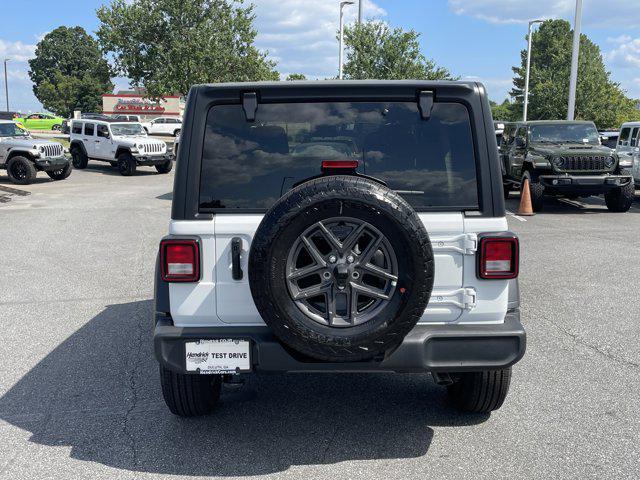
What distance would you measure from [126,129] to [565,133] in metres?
16.2

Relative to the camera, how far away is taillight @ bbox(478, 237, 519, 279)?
350cm

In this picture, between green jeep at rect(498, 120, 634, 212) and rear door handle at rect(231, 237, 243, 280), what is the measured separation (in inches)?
475

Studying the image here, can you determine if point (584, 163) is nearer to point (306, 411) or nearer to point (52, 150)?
point (306, 411)

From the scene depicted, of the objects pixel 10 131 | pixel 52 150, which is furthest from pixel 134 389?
pixel 10 131

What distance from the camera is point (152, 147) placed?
24.6m

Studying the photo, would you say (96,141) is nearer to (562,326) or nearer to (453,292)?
(562,326)

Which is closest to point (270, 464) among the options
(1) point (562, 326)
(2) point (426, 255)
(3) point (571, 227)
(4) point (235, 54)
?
(2) point (426, 255)

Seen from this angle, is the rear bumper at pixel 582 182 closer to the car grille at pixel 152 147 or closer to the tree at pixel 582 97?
the car grille at pixel 152 147

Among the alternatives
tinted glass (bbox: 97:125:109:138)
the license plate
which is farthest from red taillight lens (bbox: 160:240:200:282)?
tinted glass (bbox: 97:125:109:138)

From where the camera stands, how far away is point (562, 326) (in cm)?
618

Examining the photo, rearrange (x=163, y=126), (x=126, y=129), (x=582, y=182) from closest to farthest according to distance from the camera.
Result: (x=582, y=182), (x=126, y=129), (x=163, y=126)

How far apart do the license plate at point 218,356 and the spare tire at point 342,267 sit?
11.9 inches

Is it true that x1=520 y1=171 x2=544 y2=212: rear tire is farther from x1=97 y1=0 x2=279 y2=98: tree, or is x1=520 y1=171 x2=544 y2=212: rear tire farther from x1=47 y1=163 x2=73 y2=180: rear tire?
x1=97 y1=0 x2=279 y2=98: tree

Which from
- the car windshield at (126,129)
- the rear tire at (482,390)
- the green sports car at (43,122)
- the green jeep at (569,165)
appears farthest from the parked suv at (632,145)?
the green sports car at (43,122)
